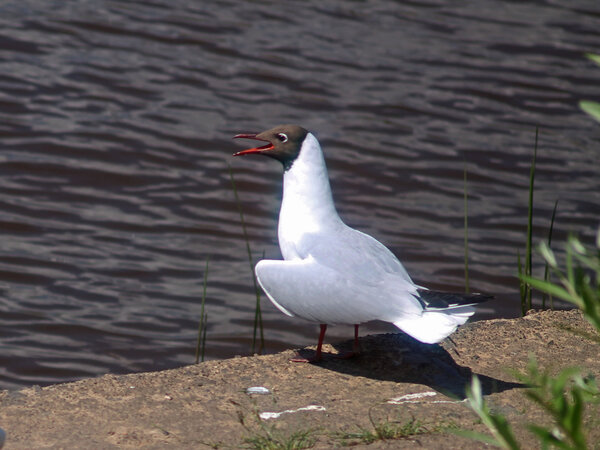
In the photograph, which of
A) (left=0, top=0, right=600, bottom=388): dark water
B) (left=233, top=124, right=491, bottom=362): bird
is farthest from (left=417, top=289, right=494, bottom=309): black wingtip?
(left=0, top=0, right=600, bottom=388): dark water

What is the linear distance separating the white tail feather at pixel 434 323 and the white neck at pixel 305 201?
2.06 ft

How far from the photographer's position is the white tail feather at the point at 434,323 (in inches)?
131

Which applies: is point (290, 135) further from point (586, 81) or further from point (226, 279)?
point (586, 81)

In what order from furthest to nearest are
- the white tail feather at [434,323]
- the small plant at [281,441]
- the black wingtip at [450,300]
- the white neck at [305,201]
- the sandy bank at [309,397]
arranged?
the white neck at [305,201], the black wingtip at [450,300], the white tail feather at [434,323], the sandy bank at [309,397], the small plant at [281,441]

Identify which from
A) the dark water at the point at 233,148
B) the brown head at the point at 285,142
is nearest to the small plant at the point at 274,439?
the brown head at the point at 285,142

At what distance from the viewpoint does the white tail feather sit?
3.34 m

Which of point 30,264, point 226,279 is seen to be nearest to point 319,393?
point 226,279

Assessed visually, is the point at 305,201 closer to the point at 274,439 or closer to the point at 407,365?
the point at 407,365

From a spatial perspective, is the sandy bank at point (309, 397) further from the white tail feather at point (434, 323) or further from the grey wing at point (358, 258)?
the grey wing at point (358, 258)

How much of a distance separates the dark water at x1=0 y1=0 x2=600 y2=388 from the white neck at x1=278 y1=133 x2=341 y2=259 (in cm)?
179

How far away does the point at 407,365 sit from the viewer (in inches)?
146

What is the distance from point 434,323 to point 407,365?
0.38m

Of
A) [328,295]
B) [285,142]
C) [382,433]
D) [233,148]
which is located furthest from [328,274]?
[233,148]

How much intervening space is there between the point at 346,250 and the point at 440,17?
25.3 ft
